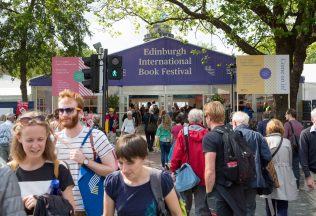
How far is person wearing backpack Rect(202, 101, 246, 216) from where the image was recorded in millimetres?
5023

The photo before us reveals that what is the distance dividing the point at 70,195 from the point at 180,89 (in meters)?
21.5

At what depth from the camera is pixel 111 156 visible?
401 cm

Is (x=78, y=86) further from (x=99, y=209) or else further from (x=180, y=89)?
(x=99, y=209)

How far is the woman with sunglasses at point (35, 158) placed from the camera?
3.03 metres

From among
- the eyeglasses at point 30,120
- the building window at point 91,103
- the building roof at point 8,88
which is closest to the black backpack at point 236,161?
the eyeglasses at point 30,120

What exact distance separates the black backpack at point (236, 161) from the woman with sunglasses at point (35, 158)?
2236mm

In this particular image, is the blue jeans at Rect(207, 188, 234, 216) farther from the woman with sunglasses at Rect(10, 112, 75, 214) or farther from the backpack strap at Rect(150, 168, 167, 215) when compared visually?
the woman with sunglasses at Rect(10, 112, 75, 214)

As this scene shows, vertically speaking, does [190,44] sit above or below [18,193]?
above

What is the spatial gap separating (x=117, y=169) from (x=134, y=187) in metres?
0.98

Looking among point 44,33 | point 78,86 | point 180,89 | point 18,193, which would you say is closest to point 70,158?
point 18,193

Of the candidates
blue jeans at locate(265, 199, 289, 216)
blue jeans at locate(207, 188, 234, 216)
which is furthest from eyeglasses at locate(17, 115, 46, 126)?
blue jeans at locate(265, 199, 289, 216)

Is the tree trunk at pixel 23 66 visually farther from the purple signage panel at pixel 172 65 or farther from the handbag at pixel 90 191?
the handbag at pixel 90 191

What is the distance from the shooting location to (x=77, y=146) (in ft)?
13.1

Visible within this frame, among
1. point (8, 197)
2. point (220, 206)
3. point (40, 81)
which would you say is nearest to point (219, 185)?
point (220, 206)
